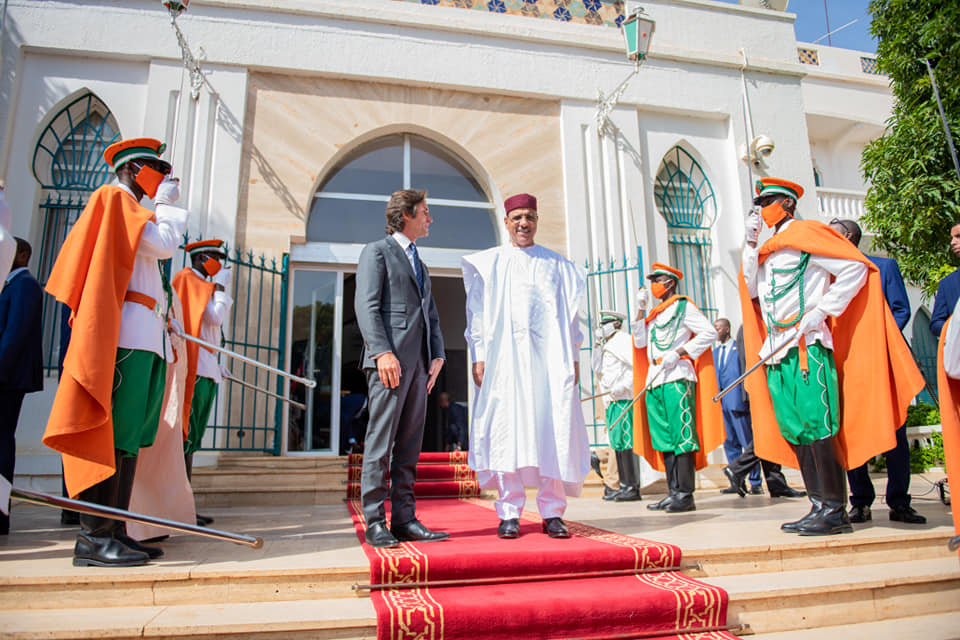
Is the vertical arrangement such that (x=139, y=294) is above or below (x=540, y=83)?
below

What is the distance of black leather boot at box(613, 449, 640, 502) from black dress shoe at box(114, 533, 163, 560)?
14.3ft

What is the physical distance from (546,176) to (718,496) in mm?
4712

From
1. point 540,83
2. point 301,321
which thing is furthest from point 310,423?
point 540,83

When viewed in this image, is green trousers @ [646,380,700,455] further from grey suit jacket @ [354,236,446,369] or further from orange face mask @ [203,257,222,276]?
orange face mask @ [203,257,222,276]

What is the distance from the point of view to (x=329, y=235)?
851 cm

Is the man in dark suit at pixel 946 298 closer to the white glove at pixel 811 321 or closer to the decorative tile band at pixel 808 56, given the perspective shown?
the white glove at pixel 811 321

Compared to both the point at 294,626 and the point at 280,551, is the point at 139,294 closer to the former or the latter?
the point at 280,551

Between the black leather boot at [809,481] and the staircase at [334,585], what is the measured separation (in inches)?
5.2

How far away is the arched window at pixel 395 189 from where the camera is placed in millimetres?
8602

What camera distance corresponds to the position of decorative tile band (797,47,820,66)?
12.8 m

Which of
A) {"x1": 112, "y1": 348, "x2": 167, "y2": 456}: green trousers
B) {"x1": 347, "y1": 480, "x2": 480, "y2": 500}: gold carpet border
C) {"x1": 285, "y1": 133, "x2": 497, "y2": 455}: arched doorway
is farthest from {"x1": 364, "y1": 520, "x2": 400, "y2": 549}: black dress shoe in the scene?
{"x1": 285, "y1": 133, "x2": 497, "y2": 455}: arched doorway

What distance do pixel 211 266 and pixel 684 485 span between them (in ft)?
14.1

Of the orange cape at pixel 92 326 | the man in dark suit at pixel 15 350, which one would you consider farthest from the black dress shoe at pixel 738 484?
the man in dark suit at pixel 15 350

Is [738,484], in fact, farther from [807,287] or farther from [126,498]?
[126,498]
